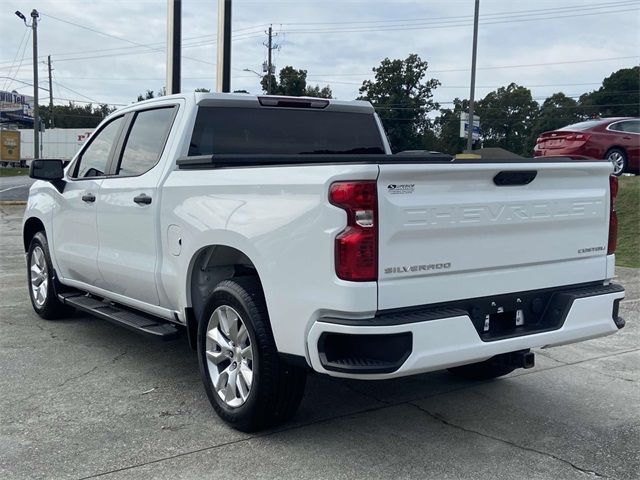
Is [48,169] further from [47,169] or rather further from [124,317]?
[124,317]

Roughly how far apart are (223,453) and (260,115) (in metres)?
2.59

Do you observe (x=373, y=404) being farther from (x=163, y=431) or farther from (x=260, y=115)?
(x=260, y=115)

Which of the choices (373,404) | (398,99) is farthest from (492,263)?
(398,99)

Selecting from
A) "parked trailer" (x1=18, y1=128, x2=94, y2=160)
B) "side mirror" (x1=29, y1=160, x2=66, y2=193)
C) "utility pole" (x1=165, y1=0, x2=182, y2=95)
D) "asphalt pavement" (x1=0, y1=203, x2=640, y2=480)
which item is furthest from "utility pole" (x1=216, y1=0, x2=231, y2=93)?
"parked trailer" (x1=18, y1=128, x2=94, y2=160)

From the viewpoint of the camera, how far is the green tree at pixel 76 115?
101 m

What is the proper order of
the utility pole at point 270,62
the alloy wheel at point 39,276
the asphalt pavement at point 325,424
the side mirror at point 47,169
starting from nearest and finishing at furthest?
the asphalt pavement at point 325,424 → the side mirror at point 47,169 → the alloy wheel at point 39,276 → the utility pole at point 270,62

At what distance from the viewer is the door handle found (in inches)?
186

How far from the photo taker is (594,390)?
16.0ft

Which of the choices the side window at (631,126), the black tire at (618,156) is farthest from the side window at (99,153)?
the side window at (631,126)

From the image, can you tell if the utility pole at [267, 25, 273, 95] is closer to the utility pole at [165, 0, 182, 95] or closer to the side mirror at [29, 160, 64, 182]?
the utility pole at [165, 0, 182, 95]

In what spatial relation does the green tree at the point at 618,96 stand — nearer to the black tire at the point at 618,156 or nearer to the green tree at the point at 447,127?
the green tree at the point at 447,127

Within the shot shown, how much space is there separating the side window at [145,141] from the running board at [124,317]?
1.07m

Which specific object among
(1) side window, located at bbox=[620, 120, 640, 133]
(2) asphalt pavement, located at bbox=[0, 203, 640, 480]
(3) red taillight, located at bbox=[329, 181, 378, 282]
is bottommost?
(2) asphalt pavement, located at bbox=[0, 203, 640, 480]

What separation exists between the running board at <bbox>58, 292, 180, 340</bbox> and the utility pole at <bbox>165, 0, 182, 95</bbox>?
7.70m
